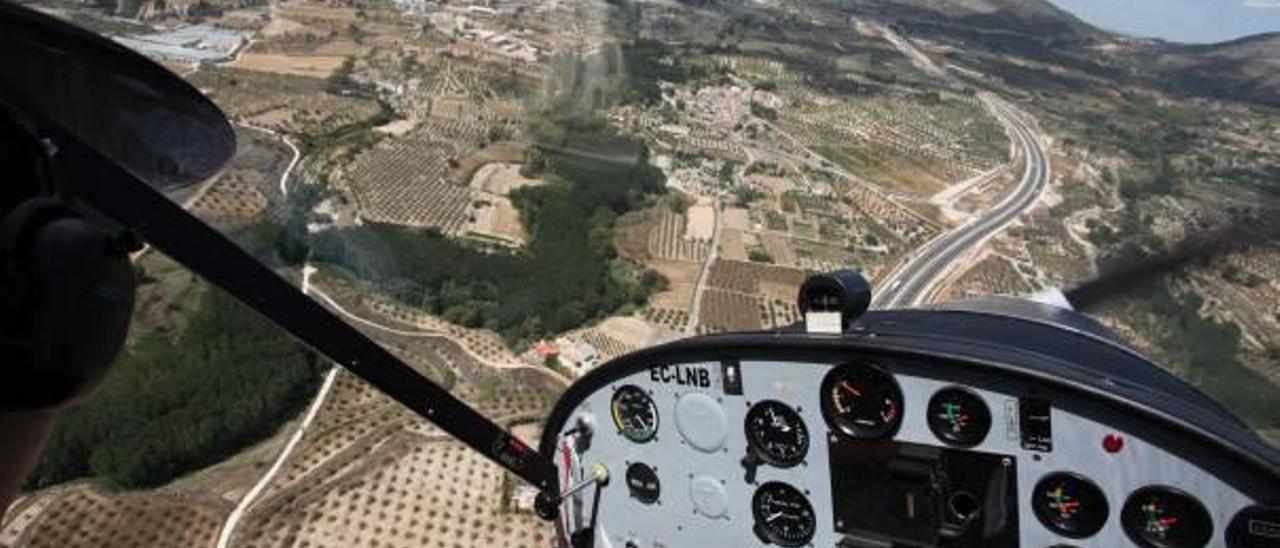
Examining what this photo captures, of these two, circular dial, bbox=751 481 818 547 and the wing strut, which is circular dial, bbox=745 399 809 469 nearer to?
circular dial, bbox=751 481 818 547

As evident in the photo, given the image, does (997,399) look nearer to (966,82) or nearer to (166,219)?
(166,219)

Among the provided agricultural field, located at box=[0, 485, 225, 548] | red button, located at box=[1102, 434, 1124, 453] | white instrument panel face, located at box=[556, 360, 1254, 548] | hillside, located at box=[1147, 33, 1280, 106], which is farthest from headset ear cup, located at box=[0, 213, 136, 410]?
hillside, located at box=[1147, 33, 1280, 106]

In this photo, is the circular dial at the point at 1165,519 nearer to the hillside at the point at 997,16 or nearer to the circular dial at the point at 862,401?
the circular dial at the point at 862,401

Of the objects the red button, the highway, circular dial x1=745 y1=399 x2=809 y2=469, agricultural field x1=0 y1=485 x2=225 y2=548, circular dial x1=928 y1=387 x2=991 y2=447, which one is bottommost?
agricultural field x1=0 y1=485 x2=225 y2=548

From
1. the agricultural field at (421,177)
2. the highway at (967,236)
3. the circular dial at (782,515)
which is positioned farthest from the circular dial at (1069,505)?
the agricultural field at (421,177)

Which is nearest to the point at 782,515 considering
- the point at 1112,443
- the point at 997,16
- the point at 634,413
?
the point at 634,413

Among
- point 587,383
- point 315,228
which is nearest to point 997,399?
point 587,383

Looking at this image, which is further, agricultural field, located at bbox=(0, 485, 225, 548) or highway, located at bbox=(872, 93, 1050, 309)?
highway, located at bbox=(872, 93, 1050, 309)
